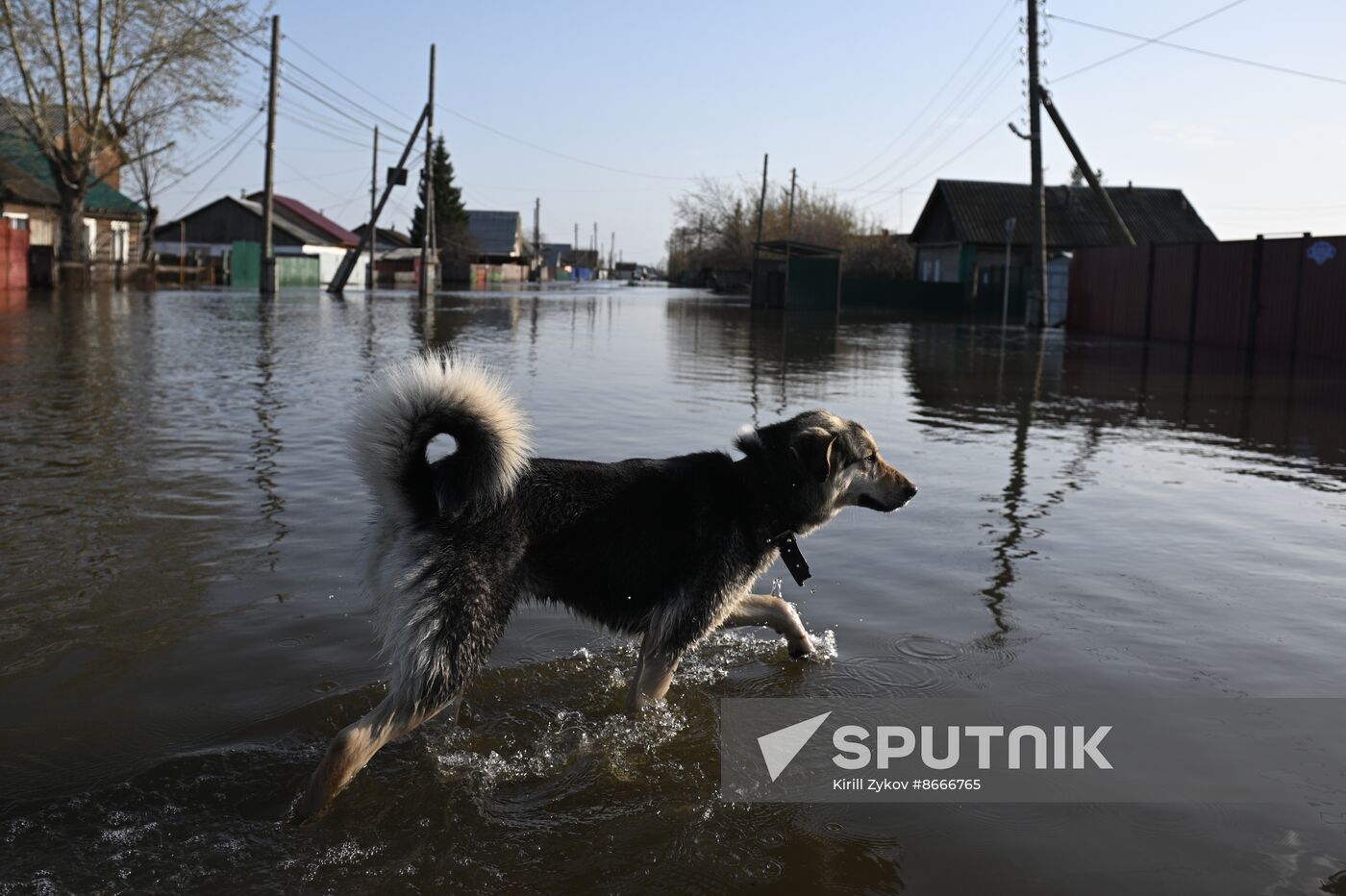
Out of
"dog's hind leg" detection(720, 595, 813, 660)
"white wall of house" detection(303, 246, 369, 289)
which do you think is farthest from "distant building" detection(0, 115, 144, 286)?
"dog's hind leg" detection(720, 595, 813, 660)

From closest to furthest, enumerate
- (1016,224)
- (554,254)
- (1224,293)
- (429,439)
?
(429,439) < (1224,293) < (1016,224) < (554,254)

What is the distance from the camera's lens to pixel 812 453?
188 inches

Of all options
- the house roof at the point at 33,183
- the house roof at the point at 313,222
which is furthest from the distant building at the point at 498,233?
the house roof at the point at 33,183

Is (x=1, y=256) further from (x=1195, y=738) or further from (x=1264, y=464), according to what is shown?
(x=1195, y=738)

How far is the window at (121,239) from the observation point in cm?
5916

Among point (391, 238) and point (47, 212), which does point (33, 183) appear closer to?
point (47, 212)

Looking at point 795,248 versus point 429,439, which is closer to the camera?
point 429,439

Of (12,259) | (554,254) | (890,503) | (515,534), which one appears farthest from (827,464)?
(554,254)

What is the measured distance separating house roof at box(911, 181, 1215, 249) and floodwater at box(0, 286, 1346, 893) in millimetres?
42984

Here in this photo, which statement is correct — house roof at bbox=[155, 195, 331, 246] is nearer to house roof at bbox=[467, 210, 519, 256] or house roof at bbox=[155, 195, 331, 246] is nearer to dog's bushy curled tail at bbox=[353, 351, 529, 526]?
house roof at bbox=[467, 210, 519, 256]

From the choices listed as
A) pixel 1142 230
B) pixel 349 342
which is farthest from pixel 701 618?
pixel 1142 230

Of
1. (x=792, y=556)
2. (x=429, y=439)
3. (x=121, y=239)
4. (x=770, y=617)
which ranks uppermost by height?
(x=121, y=239)

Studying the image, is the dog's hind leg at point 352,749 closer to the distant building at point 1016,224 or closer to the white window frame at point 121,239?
the distant building at point 1016,224

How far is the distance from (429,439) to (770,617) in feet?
6.21
